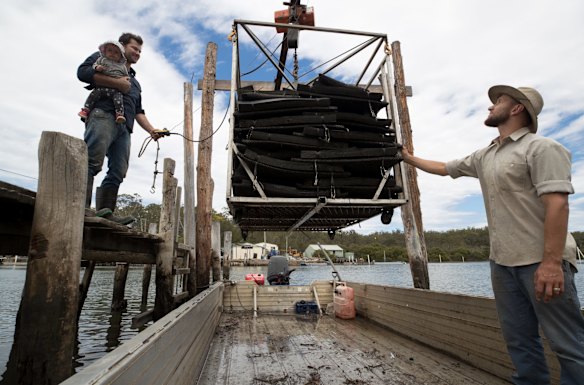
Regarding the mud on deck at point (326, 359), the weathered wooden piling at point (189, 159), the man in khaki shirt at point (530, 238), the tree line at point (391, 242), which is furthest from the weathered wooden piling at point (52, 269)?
the tree line at point (391, 242)

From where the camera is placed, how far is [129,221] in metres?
3.93

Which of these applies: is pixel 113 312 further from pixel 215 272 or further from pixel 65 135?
pixel 65 135

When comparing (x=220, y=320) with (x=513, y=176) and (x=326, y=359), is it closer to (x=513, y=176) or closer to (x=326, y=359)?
(x=326, y=359)

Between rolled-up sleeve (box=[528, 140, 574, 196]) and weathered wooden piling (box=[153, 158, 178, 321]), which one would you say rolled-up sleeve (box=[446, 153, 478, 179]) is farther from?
weathered wooden piling (box=[153, 158, 178, 321])

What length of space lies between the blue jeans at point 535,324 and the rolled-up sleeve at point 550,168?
45 cm

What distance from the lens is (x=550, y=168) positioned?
195cm

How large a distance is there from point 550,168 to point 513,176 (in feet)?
0.77

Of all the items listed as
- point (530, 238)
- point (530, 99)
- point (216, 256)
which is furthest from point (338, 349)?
point (216, 256)

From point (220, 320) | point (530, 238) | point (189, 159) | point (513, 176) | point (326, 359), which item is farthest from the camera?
point (189, 159)

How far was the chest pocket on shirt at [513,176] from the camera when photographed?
2.13 metres

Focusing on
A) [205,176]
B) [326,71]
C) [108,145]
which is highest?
[326,71]

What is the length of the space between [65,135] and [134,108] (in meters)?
1.80

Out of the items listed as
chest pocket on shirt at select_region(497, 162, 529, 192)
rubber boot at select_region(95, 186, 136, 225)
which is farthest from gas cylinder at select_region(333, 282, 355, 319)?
chest pocket on shirt at select_region(497, 162, 529, 192)

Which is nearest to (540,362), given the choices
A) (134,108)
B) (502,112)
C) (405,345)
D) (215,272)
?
(502,112)
